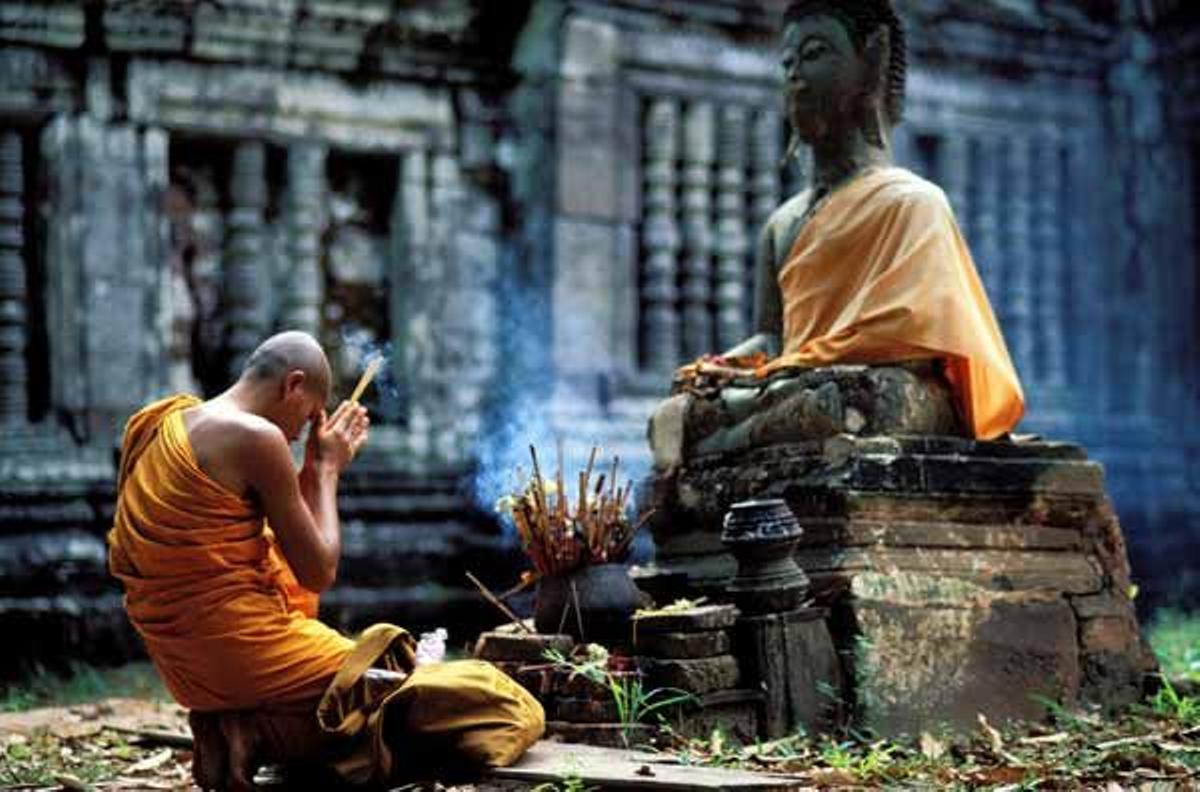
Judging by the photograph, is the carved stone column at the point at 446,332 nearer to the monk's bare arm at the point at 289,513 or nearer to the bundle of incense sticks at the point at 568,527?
the bundle of incense sticks at the point at 568,527

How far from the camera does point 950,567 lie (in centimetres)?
572

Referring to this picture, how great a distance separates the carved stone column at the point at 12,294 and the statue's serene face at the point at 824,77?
4660 millimetres

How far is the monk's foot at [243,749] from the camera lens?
448 cm

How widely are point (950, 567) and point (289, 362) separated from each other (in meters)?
2.59

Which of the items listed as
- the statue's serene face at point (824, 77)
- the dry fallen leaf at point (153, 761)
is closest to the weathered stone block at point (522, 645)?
the dry fallen leaf at point (153, 761)

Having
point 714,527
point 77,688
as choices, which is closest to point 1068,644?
point 714,527

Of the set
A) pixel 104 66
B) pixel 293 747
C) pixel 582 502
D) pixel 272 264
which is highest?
pixel 104 66

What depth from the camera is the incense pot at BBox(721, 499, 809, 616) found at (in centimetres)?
517

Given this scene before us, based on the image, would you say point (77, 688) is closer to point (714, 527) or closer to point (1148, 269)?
point (714, 527)

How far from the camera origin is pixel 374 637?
4625mm

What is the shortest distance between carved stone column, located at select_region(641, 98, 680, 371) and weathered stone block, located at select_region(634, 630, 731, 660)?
4702 millimetres

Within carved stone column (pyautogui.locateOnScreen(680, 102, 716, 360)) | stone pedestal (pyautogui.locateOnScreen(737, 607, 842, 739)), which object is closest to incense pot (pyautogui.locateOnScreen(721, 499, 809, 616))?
stone pedestal (pyautogui.locateOnScreen(737, 607, 842, 739))

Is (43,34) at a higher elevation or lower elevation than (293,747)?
higher

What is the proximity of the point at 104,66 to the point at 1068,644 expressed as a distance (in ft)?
20.4
